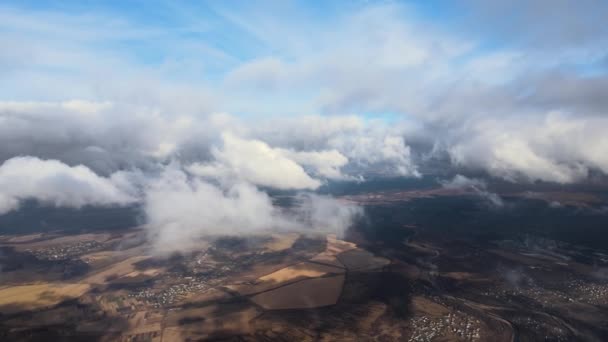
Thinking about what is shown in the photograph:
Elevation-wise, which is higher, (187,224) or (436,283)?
(187,224)

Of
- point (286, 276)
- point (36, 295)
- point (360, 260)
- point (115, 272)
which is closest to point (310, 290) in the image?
point (286, 276)

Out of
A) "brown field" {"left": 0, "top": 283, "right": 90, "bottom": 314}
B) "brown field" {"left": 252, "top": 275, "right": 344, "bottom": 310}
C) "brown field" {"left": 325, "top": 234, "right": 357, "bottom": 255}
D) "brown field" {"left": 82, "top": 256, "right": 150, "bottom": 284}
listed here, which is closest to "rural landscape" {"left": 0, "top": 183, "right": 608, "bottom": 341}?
"brown field" {"left": 0, "top": 283, "right": 90, "bottom": 314}

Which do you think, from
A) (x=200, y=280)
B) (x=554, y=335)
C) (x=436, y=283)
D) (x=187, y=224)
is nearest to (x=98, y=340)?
(x=200, y=280)

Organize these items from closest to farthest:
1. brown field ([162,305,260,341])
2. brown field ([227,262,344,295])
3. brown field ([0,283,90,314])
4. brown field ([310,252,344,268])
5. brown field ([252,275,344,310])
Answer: brown field ([162,305,260,341]) < brown field ([0,283,90,314]) < brown field ([252,275,344,310]) < brown field ([227,262,344,295]) < brown field ([310,252,344,268])

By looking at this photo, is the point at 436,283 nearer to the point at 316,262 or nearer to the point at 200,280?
the point at 316,262

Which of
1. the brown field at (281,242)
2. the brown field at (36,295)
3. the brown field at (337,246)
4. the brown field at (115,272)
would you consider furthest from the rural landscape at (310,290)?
the brown field at (281,242)

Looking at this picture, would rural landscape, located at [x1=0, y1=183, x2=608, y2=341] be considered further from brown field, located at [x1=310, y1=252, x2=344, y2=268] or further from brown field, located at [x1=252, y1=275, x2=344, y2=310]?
brown field, located at [x1=252, y1=275, x2=344, y2=310]

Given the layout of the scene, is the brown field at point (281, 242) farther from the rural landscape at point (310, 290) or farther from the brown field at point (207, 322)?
the brown field at point (207, 322)
